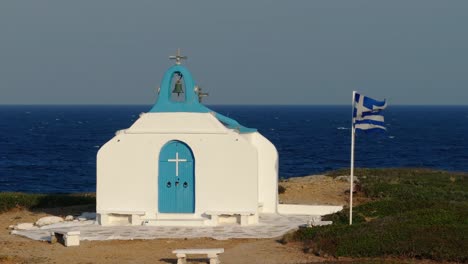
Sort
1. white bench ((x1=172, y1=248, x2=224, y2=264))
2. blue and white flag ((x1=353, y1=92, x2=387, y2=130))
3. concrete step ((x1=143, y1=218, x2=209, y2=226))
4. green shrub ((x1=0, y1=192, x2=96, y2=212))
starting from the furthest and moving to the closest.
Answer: green shrub ((x1=0, y1=192, x2=96, y2=212)) → concrete step ((x1=143, y1=218, x2=209, y2=226)) → blue and white flag ((x1=353, y1=92, x2=387, y2=130)) → white bench ((x1=172, y1=248, x2=224, y2=264))

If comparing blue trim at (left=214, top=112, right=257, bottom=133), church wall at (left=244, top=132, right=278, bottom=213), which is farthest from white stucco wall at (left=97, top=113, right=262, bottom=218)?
church wall at (left=244, top=132, right=278, bottom=213)

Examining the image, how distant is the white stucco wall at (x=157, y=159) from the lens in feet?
76.9

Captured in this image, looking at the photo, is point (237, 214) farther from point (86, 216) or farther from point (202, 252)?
point (202, 252)

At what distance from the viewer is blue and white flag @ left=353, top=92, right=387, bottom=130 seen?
20891 mm

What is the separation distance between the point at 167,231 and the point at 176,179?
195 centimetres

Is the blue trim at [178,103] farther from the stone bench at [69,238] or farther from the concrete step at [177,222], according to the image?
the stone bench at [69,238]

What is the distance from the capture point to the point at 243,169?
2341cm

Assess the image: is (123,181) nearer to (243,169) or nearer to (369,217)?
(243,169)

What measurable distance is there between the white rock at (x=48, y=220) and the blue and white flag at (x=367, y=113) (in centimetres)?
910

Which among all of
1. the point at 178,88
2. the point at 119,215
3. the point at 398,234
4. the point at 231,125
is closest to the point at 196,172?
the point at 119,215

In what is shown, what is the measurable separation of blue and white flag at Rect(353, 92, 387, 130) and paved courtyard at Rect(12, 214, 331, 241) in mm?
3114

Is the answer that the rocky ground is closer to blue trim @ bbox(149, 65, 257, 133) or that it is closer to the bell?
blue trim @ bbox(149, 65, 257, 133)

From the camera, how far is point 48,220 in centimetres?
2412

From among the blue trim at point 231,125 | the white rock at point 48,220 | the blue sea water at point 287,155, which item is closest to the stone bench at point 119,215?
the white rock at point 48,220
